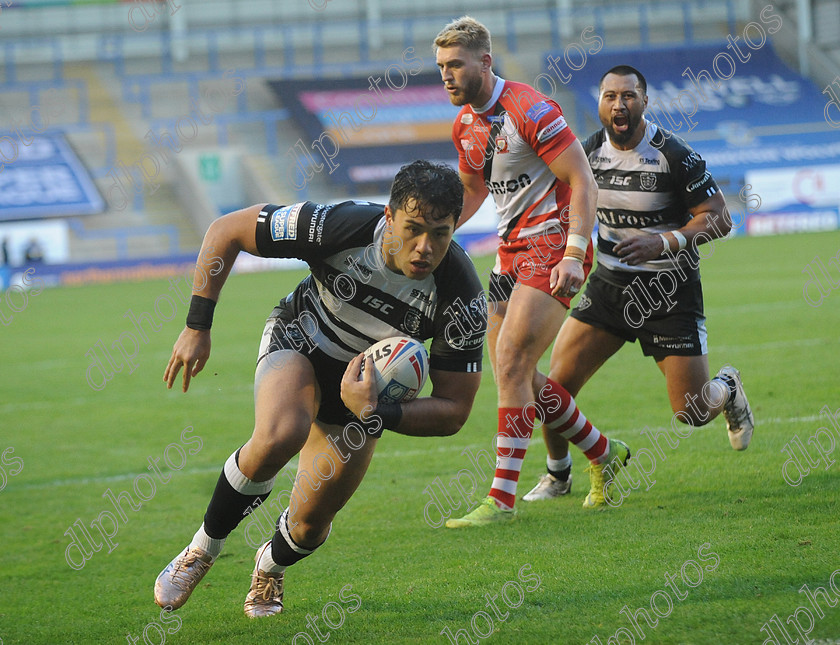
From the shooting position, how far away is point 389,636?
3.92m

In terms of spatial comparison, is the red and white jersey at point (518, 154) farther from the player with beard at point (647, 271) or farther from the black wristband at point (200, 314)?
the black wristband at point (200, 314)

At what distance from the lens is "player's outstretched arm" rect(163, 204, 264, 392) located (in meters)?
4.21

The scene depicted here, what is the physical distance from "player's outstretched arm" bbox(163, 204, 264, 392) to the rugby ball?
2.32ft

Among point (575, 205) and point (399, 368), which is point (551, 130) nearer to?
point (575, 205)

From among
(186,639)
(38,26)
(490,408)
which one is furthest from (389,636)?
(38,26)

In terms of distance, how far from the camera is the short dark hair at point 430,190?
385 centimetres

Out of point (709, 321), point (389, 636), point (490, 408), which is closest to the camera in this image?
point (389, 636)

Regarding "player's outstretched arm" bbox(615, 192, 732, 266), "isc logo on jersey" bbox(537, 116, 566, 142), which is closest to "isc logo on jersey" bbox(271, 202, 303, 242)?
"isc logo on jersey" bbox(537, 116, 566, 142)

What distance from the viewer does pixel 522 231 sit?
5.80m

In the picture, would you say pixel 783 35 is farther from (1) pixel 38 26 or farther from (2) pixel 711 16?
(1) pixel 38 26

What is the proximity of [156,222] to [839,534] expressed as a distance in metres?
33.1

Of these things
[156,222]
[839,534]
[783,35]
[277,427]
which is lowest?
[156,222]

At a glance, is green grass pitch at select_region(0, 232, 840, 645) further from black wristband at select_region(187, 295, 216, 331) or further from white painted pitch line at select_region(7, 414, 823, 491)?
black wristband at select_region(187, 295, 216, 331)

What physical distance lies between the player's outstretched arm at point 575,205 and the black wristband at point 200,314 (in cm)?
176
